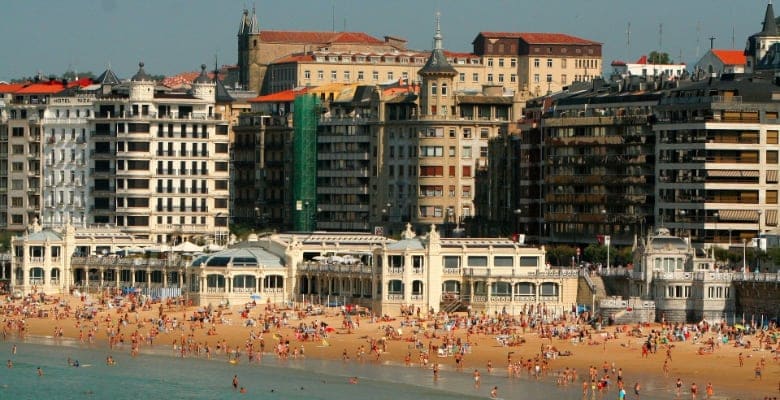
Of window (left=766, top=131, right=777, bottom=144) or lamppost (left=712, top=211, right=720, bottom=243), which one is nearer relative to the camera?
lamppost (left=712, top=211, right=720, bottom=243)

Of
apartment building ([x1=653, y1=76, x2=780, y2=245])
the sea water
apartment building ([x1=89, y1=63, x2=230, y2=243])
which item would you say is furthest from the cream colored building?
apartment building ([x1=89, y1=63, x2=230, y2=243])

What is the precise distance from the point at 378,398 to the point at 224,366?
1810cm

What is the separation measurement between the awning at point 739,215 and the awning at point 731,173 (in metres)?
2.51

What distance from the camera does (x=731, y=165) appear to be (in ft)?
523

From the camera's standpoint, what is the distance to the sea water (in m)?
114

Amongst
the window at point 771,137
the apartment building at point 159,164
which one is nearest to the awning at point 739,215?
the window at point 771,137

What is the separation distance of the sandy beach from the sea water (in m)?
1.63

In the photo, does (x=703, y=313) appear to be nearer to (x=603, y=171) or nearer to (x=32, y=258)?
(x=603, y=171)

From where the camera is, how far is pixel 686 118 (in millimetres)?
162250

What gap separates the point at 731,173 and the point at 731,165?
1.84ft

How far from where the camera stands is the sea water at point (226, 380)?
11444 cm

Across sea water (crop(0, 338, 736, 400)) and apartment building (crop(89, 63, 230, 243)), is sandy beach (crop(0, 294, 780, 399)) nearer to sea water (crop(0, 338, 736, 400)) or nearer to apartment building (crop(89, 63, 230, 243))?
sea water (crop(0, 338, 736, 400))

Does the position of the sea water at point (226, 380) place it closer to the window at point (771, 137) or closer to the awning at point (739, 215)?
the awning at point (739, 215)

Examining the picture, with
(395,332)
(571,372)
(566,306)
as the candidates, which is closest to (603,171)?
(566,306)
